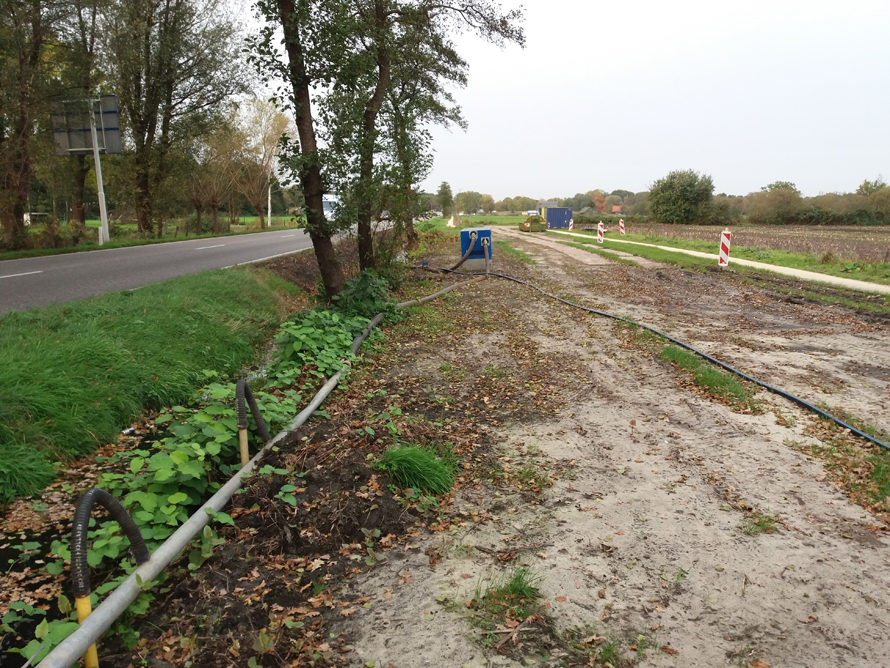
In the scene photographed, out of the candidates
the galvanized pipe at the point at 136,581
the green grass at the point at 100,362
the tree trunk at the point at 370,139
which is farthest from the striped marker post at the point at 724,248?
the galvanized pipe at the point at 136,581

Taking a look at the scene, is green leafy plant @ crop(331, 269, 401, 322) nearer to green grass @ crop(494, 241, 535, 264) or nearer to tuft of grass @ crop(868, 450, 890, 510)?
tuft of grass @ crop(868, 450, 890, 510)

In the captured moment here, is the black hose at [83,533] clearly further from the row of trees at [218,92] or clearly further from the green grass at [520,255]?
the green grass at [520,255]

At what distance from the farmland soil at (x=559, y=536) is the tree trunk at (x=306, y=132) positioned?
3955 mm

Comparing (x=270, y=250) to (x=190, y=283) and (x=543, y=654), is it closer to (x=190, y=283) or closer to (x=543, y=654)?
(x=190, y=283)

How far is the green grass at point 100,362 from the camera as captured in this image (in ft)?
15.4

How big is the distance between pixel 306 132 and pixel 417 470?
7322 millimetres

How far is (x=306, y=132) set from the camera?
9734mm

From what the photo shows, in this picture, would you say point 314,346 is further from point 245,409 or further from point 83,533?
point 83,533

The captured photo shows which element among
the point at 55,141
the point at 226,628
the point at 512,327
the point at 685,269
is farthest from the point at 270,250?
the point at 226,628

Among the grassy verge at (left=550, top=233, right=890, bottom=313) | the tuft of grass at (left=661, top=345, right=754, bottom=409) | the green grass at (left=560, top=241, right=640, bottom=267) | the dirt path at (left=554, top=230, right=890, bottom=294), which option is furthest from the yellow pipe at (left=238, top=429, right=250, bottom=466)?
the green grass at (left=560, top=241, right=640, bottom=267)

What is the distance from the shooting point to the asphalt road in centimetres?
909

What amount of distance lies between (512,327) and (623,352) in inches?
88.0

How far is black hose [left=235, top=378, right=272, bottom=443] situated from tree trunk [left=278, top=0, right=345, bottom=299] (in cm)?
569

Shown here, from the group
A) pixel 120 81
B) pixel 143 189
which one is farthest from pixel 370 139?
pixel 143 189
